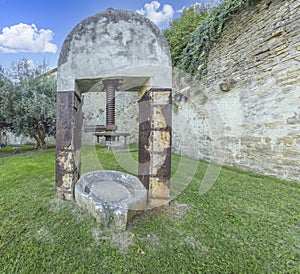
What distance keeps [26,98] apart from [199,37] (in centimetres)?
771

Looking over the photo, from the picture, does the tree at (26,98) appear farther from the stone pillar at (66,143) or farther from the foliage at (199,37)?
the foliage at (199,37)

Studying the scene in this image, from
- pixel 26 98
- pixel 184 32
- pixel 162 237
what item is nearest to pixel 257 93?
pixel 162 237

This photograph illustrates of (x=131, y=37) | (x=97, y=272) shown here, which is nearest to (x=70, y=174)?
(x=97, y=272)

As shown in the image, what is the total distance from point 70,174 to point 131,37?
7.22ft

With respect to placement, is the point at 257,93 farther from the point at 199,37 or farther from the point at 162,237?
the point at 162,237

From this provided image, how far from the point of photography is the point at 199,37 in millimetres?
5297

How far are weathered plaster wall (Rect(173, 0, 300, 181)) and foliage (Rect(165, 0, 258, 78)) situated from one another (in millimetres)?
238

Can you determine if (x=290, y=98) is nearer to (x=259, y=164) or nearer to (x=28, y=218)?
(x=259, y=164)

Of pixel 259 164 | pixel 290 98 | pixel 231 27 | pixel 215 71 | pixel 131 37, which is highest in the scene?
pixel 231 27

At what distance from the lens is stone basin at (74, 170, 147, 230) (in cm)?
162

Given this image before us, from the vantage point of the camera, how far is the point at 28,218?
1.85 meters

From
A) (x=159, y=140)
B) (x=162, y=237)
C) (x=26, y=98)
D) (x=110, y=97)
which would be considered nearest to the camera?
(x=162, y=237)

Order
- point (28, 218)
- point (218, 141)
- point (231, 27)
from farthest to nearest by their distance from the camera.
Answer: point (218, 141)
point (231, 27)
point (28, 218)

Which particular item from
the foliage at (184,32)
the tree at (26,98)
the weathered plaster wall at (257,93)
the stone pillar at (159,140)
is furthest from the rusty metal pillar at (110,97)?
the tree at (26,98)
